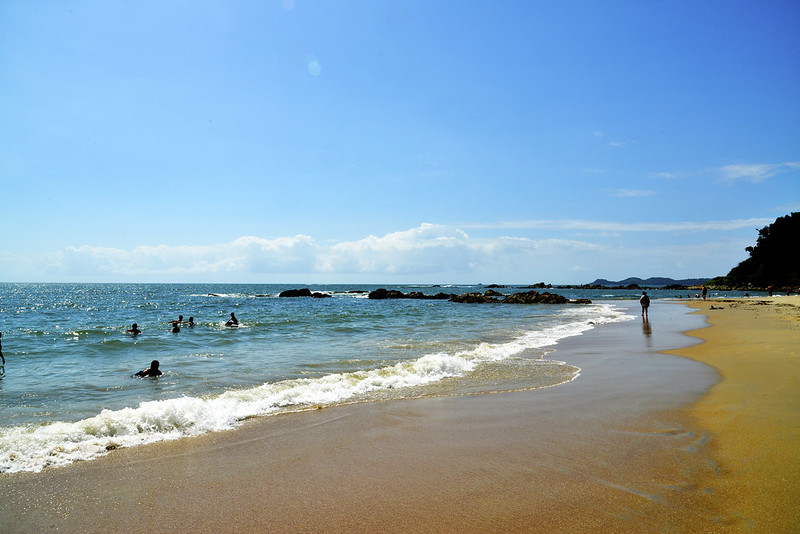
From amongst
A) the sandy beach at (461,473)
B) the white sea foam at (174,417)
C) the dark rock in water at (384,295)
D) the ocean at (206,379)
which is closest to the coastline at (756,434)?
the sandy beach at (461,473)

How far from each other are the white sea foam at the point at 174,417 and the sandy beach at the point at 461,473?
349mm

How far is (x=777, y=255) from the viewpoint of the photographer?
94.9 meters

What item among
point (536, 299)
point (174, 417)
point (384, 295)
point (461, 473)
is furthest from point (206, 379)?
point (384, 295)

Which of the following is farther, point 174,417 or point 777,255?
point 777,255

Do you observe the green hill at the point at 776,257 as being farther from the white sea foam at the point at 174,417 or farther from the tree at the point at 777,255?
the white sea foam at the point at 174,417

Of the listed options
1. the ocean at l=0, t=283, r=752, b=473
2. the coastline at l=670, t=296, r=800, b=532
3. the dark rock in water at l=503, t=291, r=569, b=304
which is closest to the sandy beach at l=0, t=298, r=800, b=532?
the coastline at l=670, t=296, r=800, b=532

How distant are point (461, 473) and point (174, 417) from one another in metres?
4.27

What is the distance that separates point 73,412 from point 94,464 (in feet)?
9.96

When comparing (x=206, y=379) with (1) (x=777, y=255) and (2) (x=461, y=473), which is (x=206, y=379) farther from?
(1) (x=777, y=255)

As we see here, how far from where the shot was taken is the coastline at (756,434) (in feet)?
12.3

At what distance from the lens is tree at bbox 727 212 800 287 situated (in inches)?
3588

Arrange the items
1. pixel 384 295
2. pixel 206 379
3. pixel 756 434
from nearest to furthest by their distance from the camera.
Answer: pixel 756 434 → pixel 206 379 → pixel 384 295

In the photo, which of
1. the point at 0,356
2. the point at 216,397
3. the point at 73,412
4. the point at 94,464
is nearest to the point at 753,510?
the point at 94,464

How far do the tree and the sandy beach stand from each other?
109812 millimetres
